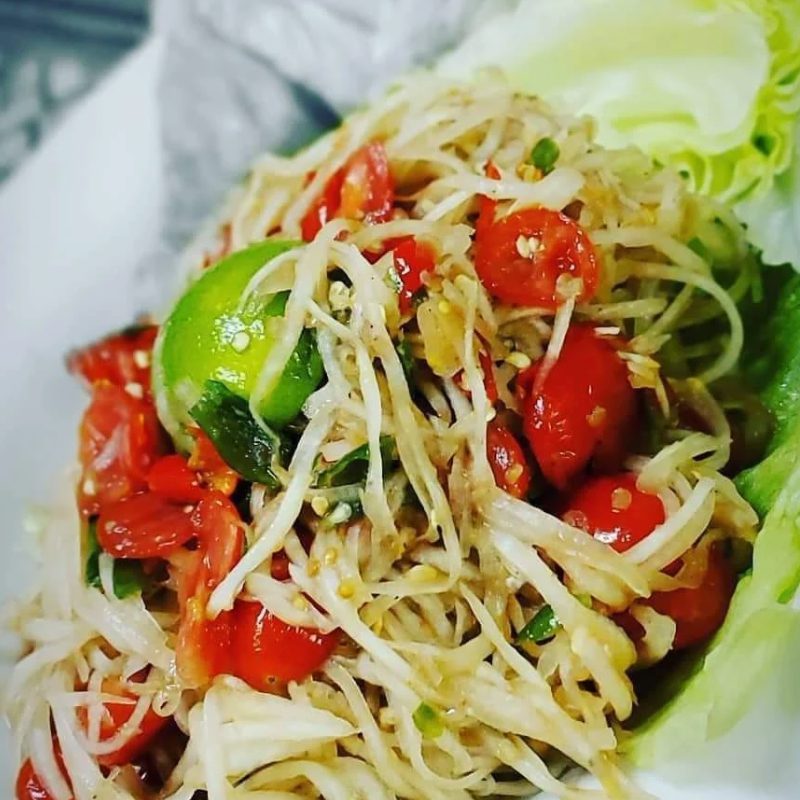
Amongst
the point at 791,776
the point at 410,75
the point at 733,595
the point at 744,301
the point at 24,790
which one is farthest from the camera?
the point at 410,75

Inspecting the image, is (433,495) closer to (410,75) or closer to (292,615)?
(292,615)

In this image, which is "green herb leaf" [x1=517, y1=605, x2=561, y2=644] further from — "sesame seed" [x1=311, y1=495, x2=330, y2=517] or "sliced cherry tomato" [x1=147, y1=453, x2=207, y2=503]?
"sliced cherry tomato" [x1=147, y1=453, x2=207, y2=503]

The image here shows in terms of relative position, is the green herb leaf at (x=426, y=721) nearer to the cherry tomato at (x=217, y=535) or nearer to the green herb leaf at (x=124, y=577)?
the cherry tomato at (x=217, y=535)

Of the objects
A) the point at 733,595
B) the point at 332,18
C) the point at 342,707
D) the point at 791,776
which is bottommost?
the point at 791,776

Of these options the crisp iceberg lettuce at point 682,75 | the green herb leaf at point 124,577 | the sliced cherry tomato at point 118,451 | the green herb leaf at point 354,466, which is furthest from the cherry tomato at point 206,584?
the crisp iceberg lettuce at point 682,75

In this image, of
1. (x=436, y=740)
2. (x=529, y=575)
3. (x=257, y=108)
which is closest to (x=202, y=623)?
(x=436, y=740)

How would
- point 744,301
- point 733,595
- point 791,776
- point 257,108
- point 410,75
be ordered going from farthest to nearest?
point 257,108, point 410,75, point 744,301, point 733,595, point 791,776
